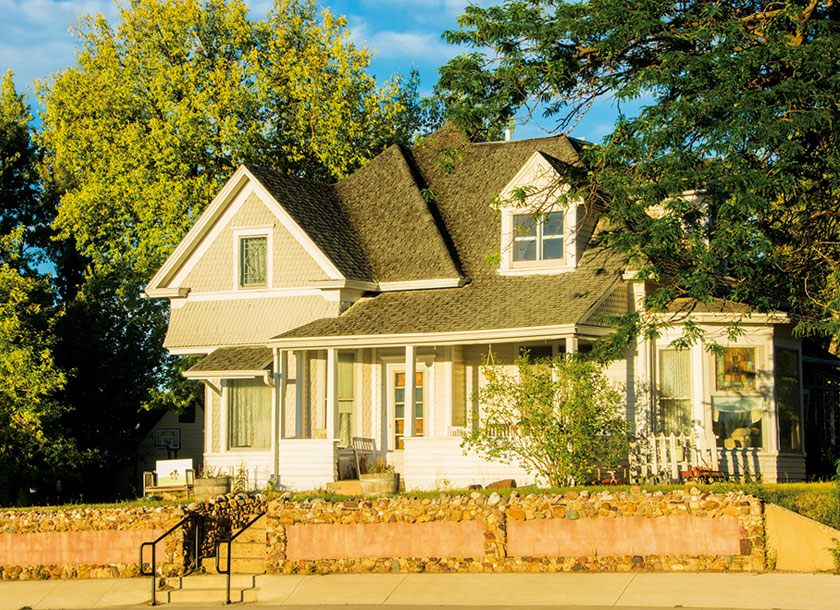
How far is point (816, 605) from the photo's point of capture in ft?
43.9

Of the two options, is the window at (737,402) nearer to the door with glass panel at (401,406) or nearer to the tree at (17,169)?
the door with glass panel at (401,406)

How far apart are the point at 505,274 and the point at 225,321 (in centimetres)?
714

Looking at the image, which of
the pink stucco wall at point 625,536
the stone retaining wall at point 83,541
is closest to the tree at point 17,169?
the stone retaining wall at point 83,541

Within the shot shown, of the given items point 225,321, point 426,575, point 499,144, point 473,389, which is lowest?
point 426,575

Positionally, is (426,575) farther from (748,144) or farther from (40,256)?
(40,256)

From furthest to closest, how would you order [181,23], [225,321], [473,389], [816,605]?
1. [181,23]
2. [225,321]
3. [473,389]
4. [816,605]

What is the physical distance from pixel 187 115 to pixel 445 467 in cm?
1557

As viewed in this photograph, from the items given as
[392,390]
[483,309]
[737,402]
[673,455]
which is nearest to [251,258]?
[392,390]

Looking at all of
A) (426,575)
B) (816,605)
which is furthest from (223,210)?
(816,605)

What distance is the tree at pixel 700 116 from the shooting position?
17375mm

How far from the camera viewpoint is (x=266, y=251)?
2700 cm

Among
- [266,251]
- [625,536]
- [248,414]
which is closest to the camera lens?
[625,536]

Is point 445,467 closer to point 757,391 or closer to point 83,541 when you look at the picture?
point 757,391

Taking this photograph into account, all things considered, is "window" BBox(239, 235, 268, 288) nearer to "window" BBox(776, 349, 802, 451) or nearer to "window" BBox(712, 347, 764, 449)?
"window" BBox(712, 347, 764, 449)
